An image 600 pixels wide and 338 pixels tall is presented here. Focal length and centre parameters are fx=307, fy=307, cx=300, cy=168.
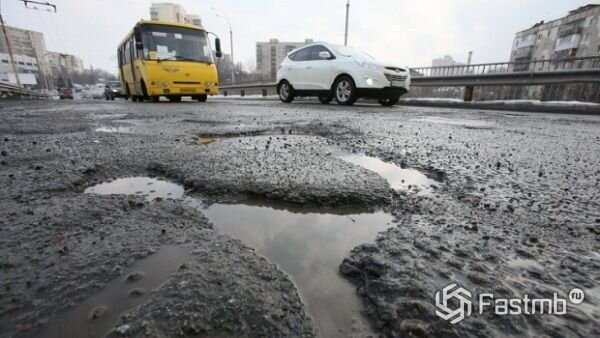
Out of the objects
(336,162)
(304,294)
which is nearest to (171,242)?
(304,294)

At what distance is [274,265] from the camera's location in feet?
2.95

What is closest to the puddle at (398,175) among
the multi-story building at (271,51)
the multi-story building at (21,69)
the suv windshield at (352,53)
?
the suv windshield at (352,53)

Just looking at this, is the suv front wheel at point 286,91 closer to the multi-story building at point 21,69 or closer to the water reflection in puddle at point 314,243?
the water reflection in puddle at point 314,243

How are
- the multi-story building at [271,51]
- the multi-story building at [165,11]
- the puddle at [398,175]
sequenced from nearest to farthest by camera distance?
the puddle at [398,175], the multi-story building at [165,11], the multi-story building at [271,51]

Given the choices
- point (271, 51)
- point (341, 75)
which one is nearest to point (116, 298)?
point (341, 75)

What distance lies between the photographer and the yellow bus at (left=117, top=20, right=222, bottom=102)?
30.1 feet

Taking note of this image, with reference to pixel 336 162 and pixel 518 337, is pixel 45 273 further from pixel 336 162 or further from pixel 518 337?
pixel 336 162

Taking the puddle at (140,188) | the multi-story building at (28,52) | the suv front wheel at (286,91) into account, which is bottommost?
the puddle at (140,188)

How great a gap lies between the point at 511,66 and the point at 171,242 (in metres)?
13.4

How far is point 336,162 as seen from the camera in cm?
201

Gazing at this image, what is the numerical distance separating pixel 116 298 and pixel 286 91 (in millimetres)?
9472

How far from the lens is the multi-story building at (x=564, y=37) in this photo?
36000 mm

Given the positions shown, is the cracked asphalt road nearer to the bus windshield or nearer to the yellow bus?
the yellow bus

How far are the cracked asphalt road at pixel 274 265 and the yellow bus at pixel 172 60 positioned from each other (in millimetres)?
7700
